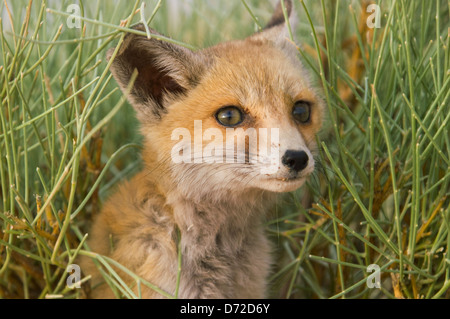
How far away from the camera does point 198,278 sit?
5.17 feet

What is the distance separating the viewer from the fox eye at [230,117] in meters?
1.41

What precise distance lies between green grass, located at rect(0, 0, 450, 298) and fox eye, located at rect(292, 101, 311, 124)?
8cm

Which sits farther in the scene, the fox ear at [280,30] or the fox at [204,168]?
the fox ear at [280,30]

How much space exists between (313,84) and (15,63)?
3.31 feet

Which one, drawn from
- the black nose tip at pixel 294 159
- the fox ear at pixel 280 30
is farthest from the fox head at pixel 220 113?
the fox ear at pixel 280 30

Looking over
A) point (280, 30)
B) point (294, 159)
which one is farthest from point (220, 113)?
point (280, 30)

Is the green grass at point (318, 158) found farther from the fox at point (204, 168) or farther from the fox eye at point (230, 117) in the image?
the fox eye at point (230, 117)

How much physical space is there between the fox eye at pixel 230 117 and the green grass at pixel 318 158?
0.81 ft

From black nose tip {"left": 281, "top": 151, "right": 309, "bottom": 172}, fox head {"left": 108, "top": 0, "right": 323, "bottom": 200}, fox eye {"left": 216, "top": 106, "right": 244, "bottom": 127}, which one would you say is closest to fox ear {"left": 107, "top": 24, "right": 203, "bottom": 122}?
fox head {"left": 108, "top": 0, "right": 323, "bottom": 200}

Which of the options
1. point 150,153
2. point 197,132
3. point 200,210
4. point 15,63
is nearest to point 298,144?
point 197,132

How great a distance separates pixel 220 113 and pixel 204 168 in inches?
6.8
